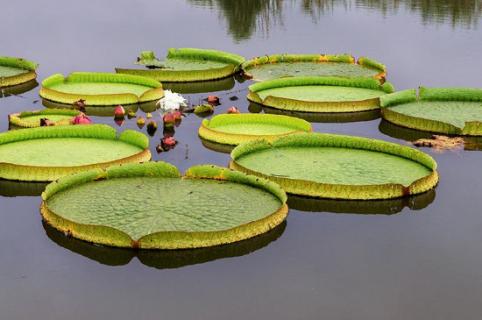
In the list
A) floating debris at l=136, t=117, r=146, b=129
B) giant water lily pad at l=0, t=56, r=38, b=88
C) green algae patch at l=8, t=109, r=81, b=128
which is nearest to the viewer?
green algae patch at l=8, t=109, r=81, b=128

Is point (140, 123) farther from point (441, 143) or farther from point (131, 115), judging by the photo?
point (441, 143)

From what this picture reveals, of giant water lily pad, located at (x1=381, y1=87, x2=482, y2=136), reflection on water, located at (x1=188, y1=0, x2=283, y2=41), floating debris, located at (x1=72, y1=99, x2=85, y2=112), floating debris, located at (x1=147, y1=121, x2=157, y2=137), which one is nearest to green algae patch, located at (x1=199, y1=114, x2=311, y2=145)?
floating debris, located at (x1=147, y1=121, x2=157, y2=137)

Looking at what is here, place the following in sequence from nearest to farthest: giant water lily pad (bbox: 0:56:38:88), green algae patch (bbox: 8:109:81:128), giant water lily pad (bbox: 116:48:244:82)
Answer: green algae patch (bbox: 8:109:81:128) → giant water lily pad (bbox: 0:56:38:88) → giant water lily pad (bbox: 116:48:244:82)

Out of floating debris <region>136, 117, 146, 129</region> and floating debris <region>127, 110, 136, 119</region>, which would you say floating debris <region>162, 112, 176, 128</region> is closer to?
floating debris <region>136, 117, 146, 129</region>

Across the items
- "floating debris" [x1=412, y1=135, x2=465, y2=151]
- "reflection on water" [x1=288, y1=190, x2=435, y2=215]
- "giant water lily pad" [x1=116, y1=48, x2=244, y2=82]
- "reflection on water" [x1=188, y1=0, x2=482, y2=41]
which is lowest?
"reflection on water" [x1=288, y1=190, x2=435, y2=215]

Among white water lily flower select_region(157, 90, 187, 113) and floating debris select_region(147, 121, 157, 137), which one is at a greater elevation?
white water lily flower select_region(157, 90, 187, 113)

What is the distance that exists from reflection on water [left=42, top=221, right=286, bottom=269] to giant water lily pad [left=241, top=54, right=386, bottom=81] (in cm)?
744

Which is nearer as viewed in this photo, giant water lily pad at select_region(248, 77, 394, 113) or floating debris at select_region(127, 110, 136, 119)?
floating debris at select_region(127, 110, 136, 119)

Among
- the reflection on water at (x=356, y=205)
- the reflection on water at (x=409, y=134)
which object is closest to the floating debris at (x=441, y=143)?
the reflection on water at (x=409, y=134)

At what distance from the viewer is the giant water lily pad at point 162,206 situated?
25.0 ft

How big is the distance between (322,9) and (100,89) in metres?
12.4

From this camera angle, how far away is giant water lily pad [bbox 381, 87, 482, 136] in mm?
11570

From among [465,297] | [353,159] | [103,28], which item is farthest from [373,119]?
[103,28]

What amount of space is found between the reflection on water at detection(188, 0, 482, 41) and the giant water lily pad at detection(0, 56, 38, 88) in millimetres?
6493
